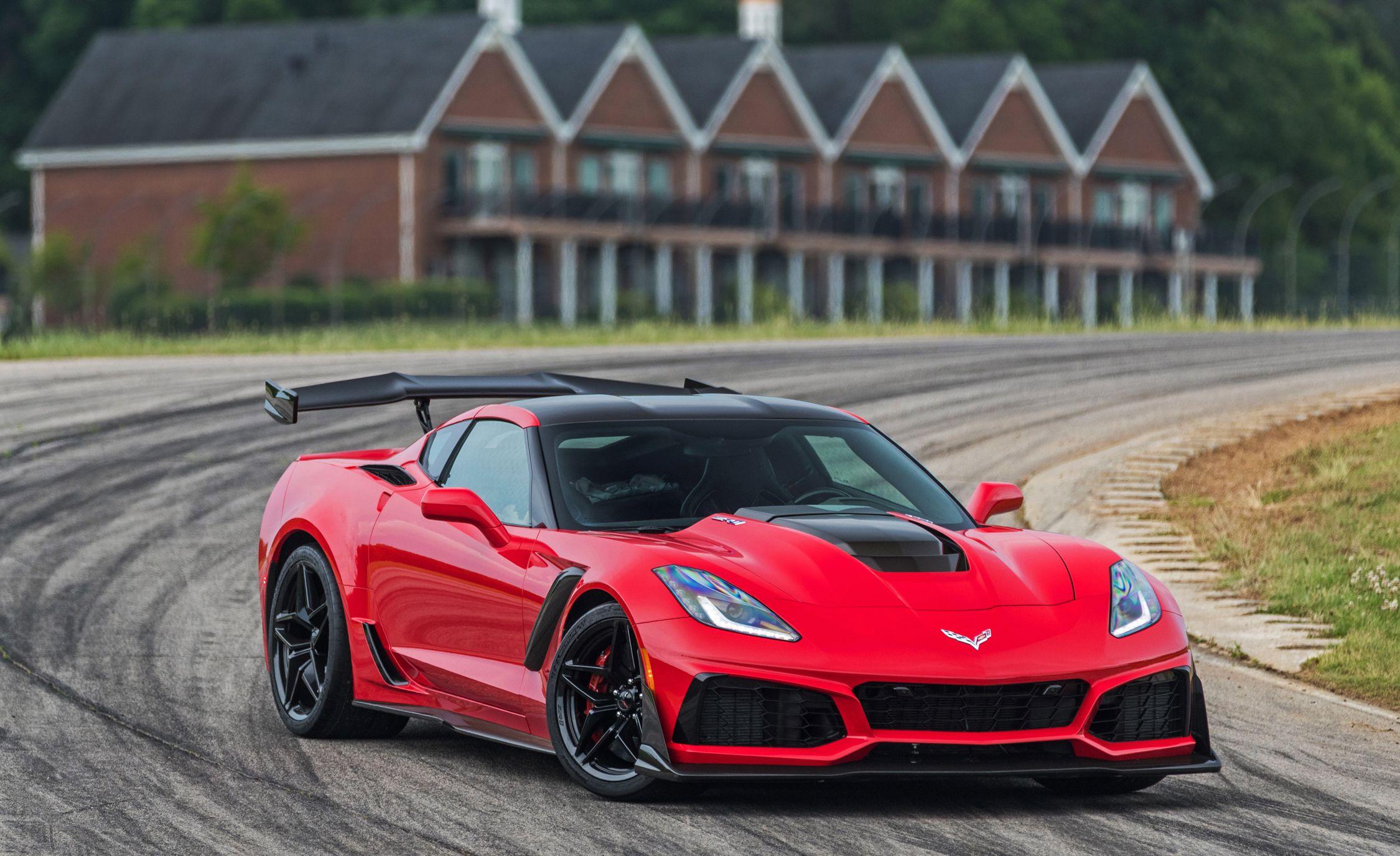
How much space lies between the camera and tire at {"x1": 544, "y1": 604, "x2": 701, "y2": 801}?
24.1 ft

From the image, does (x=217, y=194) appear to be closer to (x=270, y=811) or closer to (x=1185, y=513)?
(x=1185, y=513)

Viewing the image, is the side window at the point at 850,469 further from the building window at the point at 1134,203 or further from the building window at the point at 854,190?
the building window at the point at 1134,203

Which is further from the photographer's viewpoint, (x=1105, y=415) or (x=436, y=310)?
(x=436, y=310)

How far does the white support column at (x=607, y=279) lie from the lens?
62062 mm

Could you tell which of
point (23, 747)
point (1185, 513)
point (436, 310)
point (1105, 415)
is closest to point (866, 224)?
point (436, 310)

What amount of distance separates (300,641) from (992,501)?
301 centimetres

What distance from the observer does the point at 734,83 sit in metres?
67.8

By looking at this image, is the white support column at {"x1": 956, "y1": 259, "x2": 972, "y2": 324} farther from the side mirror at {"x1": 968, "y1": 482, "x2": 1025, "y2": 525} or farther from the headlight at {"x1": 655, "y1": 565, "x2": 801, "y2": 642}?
the headlight at {"x1": 655, "y1": 565, "x2": 801, "y2": 642}

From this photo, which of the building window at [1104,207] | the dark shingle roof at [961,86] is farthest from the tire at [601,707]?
the building window at [1104,207]

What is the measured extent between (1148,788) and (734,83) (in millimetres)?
60870

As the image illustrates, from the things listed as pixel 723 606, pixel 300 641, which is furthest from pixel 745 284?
pixel 723 606

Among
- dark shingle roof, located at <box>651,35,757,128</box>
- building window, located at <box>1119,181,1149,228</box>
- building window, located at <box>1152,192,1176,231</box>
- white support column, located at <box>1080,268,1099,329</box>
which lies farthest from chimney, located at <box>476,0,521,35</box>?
building window, located at <box>1152,192,1176,231</box>

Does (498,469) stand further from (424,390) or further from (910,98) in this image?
(910,98)

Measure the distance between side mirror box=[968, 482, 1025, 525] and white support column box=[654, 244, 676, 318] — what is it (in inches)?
2240
